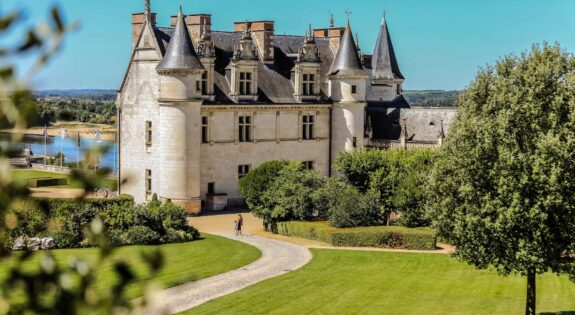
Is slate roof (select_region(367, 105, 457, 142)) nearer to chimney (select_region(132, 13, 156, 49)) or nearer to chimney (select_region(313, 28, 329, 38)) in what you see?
chimney (select_region(313, 28, 329, 38))

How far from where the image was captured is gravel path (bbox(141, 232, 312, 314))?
2030 cm

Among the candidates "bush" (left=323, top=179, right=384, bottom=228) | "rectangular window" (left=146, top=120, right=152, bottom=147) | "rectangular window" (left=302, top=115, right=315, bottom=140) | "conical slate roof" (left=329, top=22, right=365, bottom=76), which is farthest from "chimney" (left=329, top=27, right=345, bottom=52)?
"bush" (left=323, top=179, right=384, bottom=228)

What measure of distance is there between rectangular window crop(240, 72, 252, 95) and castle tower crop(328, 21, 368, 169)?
4637mm

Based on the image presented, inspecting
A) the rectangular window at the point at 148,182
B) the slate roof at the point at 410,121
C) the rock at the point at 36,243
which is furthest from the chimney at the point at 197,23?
the rock at the point at 36,243

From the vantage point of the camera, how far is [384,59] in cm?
5034

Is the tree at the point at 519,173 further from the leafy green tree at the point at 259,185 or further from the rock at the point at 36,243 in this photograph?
the leafy green tree at the point at 259,185

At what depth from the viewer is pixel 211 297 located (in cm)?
2123

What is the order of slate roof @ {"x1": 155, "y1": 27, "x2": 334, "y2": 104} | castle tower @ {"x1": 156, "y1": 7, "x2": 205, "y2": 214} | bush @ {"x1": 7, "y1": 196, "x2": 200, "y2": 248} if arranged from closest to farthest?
1. bush @ {"x1": 7, "y1": 196, "x2": 200, "y2": 248}
2. castle tower @ {"x1": 156, "y1": 7, "x2": 205, "y2": 214}
3. slate roof @ {"x1": 155, "y1": 27, "x2": 334, "y2": 104}

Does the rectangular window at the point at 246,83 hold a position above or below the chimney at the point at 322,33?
below

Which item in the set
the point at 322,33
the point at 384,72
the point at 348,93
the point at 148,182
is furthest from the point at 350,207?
the point at 384,72

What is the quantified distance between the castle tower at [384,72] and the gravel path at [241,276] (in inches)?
760

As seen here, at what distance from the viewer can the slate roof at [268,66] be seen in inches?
1564

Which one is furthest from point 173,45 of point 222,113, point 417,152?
point 417,152

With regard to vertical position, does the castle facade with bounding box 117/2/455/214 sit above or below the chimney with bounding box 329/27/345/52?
below
